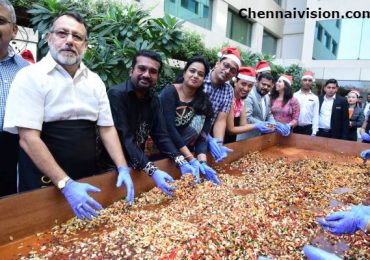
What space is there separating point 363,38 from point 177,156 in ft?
37.2

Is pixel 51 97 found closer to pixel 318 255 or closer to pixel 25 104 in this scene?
pixel 25 104

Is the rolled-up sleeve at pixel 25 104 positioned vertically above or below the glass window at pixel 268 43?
below

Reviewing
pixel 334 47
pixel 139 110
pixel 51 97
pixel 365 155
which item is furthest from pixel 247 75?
pixel 334 47

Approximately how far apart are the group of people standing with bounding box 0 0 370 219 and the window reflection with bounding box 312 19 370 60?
10234mm

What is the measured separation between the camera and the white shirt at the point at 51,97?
1.35 metres

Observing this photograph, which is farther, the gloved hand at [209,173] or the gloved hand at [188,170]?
the gloved hand at [209,173]

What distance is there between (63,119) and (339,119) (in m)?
4.21

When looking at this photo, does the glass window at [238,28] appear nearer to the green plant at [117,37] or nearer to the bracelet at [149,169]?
the green plant at [117,37]

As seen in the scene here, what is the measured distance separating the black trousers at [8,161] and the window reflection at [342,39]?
39.5 ft

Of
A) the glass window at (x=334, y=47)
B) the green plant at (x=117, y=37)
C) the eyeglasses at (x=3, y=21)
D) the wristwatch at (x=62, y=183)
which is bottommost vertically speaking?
the wristwatch at (x=62, y=183)

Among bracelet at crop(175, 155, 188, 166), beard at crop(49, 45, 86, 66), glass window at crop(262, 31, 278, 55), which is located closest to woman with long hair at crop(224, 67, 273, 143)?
bracelet at crop(175, 155, 188, 166)

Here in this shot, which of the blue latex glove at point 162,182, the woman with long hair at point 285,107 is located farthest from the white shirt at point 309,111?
the blue latex glove at point 162,182

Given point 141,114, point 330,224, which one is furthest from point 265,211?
point 141,114

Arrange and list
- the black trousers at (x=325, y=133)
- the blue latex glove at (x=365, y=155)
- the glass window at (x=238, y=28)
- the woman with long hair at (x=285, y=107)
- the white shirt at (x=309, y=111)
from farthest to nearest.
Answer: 1. the glass window at (x=238, y=28)
2. the black trousers at (x=325, y=133)
3. the white shirt at (x=309, y=111)
4. the woman with long hair at (x=285, y=107)
5. the blue latex glove at (x=365, y=155)
